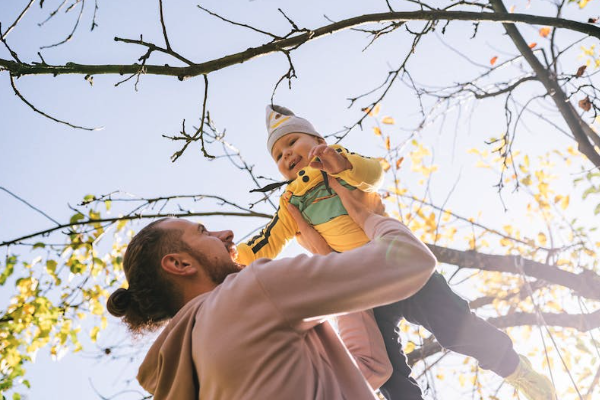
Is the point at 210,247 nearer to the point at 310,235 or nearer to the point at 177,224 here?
the point at 177,224

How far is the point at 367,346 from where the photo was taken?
200 centimetres

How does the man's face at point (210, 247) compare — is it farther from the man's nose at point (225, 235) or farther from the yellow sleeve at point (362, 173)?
the yellow sleeve at point (362, 173)

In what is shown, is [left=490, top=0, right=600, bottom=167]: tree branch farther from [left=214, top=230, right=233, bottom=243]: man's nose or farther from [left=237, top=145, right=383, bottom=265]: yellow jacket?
[left=214, top=230, right=233, bottom=243]: man's nose

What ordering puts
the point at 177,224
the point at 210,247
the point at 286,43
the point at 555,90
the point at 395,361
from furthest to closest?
the point at 555,90 → the point at 395,361 → the point at 177,224 → the point at 210,247 → the point at 286,43

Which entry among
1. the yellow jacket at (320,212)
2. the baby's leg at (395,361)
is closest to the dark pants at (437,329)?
the baby's leg at (395,361)

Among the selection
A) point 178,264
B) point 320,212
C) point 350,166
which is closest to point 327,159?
point 350,166

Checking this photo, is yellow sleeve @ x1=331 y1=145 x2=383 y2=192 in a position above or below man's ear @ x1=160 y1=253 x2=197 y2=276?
above

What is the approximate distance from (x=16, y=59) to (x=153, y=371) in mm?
1042

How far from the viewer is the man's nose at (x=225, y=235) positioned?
180 centimetres

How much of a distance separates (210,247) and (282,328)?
0.57 meters

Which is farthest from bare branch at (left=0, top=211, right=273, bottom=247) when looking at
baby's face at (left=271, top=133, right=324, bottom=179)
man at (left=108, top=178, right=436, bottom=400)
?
man at (left=108, top=178, right=436, bottom=400)

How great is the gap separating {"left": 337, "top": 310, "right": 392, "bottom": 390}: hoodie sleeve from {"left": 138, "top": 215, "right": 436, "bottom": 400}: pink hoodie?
2.22 feet

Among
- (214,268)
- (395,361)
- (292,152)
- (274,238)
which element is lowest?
(395,361)

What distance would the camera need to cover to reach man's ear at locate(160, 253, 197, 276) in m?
1.61
